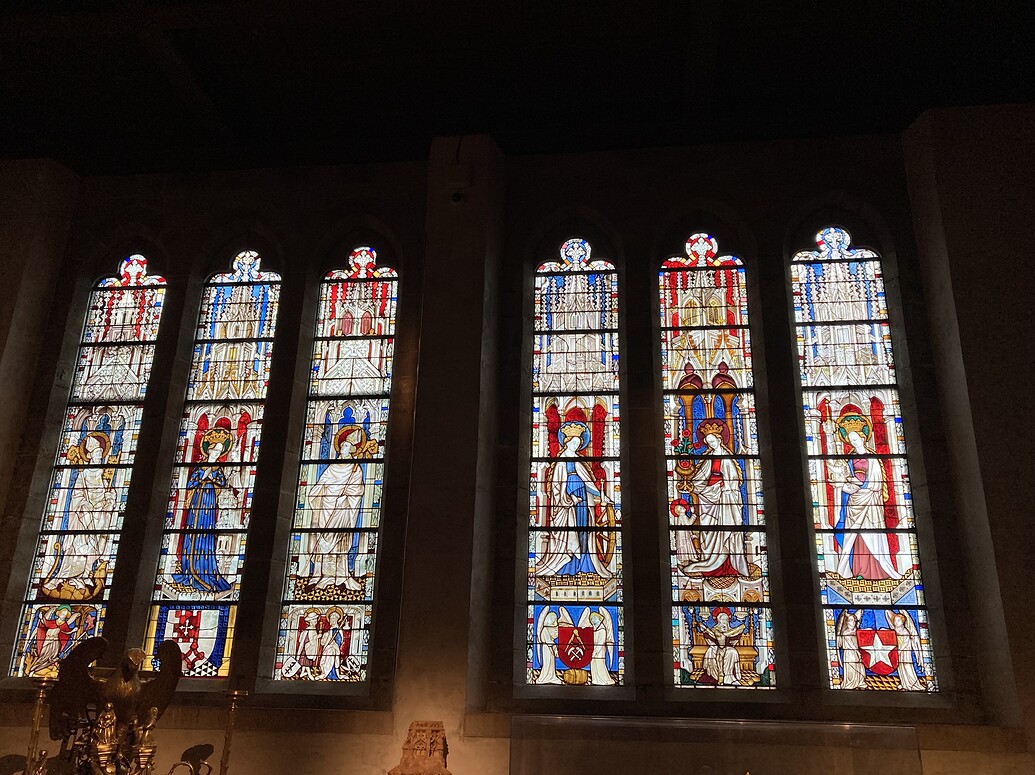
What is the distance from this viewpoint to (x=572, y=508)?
7.38 meters

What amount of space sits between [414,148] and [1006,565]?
18.9ft

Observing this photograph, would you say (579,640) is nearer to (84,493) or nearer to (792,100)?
(84,493)

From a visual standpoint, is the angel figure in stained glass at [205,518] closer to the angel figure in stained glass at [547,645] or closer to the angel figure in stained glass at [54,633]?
the angel figure in stained glass at [54,633]

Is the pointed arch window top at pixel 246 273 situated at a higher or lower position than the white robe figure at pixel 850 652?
higher

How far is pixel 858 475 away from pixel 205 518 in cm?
497

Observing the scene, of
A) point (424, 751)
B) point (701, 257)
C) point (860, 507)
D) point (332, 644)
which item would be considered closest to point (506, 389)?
point (701, 257)

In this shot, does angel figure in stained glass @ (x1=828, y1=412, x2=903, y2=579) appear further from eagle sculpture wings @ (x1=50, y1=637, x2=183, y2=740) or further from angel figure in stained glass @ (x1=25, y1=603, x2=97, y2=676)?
angel figure in stained glass @ (x1=25, y1=603, x2=97, y2=676)

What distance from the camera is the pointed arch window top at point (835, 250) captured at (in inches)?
314

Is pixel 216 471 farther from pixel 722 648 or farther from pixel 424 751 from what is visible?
pixel 722 648

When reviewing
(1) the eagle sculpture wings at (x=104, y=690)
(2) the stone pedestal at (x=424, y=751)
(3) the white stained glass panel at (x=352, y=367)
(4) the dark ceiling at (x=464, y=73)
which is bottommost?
(2) the stone pedestal at (x=424, y=751)

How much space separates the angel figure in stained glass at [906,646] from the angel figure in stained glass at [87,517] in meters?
5.82

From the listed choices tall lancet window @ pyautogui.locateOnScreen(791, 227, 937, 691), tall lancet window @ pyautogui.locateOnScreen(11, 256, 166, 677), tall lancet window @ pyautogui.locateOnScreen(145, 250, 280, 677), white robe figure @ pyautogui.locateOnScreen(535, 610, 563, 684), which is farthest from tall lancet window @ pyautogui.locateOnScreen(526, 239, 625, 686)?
tall lancet window @ pyautogui.locateOnScreen(11, 256, 166, 677)

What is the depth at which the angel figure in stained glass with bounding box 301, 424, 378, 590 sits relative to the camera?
7348mm

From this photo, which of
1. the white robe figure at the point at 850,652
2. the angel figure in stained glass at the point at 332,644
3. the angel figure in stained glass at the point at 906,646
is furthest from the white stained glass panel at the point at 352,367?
the angel figure in stained glass at the point at 906,646
